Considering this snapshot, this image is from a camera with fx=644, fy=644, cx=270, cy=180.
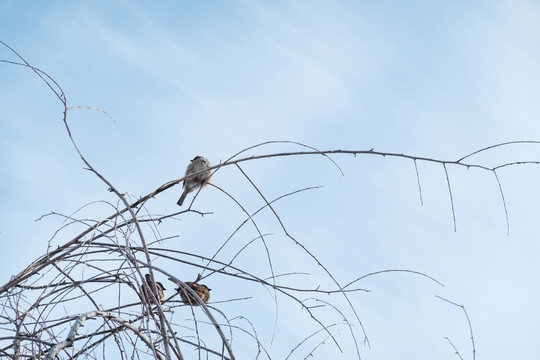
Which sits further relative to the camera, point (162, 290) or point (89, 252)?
point (162, 290)

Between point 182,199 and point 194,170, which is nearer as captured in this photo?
point 194,170

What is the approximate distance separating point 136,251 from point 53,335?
363 mm

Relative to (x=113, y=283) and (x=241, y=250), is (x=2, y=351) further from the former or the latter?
(x=241, y=250)

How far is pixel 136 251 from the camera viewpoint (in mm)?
2133

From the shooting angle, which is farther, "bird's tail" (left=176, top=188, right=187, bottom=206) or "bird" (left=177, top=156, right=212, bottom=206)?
"bird's tail" (left=176, top=188, right=187, bottom=206)

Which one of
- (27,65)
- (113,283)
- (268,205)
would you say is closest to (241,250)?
(268,205)

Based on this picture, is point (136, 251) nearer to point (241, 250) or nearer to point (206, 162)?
point (241, 250)

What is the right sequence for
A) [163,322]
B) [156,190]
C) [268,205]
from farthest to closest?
1. [156,190]
2. [268,205]
3. [163,322]

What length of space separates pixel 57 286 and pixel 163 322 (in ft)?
2.51

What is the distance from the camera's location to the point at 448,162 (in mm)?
2031

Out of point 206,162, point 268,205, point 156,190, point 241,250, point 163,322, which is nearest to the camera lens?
point 163,322

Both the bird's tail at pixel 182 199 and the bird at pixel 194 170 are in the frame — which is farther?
the bird's tail at pixel 182 199

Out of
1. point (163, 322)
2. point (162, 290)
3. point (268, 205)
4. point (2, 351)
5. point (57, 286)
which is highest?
point (162, 290)

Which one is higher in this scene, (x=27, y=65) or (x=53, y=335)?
(x=27, y=65)
